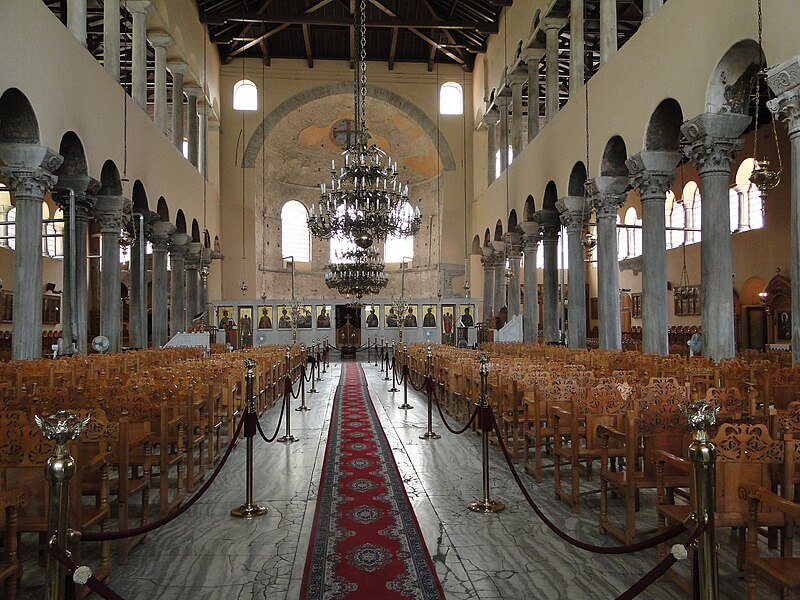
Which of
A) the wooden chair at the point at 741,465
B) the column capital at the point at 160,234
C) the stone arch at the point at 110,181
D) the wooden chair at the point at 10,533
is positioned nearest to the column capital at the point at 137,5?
the stone arch at the point at 110,181

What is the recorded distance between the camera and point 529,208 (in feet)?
69.2

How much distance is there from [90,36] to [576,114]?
Result: 1856cm

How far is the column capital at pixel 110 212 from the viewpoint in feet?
50.6

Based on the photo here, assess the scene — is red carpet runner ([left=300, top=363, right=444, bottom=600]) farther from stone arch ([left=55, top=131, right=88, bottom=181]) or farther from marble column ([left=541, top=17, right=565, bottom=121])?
marble column ([left=541, top=17, right=565, bottom=121])

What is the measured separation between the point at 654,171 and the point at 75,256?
473 inches

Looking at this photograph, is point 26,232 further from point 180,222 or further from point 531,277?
point 531,277

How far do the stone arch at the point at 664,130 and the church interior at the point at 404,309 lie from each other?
0.27 feet

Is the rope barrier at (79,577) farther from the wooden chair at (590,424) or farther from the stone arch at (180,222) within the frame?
the stone arch at (180,222)

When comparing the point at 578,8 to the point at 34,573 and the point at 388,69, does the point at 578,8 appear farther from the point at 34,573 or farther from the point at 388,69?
the point at 34,573

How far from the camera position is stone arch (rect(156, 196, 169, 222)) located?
19.6 m

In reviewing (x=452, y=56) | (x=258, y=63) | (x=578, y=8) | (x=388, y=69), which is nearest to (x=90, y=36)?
(x=258, y=63)

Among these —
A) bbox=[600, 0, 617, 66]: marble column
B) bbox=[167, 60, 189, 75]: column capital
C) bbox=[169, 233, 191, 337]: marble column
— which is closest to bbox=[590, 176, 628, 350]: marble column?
bbox=[600, 0, 617, 66]: marble column

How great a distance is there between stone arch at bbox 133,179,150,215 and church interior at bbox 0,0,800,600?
0.12 m

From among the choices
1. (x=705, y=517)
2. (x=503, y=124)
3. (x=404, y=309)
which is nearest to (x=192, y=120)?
(x=404, y=309)
